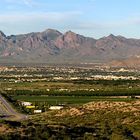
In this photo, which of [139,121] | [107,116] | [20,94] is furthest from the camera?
[20,94]

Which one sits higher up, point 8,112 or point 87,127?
point 87,127

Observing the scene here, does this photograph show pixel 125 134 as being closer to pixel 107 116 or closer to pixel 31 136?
pixel 31 136

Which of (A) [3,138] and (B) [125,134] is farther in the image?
(B) [125,134]

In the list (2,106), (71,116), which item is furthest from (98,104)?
(2,106)

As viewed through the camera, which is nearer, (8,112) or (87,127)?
(87,127)

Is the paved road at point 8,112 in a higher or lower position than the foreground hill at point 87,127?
lower

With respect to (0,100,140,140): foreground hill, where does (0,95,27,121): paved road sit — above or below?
below

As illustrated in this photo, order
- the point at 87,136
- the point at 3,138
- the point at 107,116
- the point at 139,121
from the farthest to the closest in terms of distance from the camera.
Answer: the point at 107,116 < the point at 139,121 < the point at 87,136 < the point at 3,138

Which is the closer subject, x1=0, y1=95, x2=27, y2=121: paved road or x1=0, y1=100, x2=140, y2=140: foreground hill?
x1=0, y1=100, x2=140, y2=140: foreground hill
